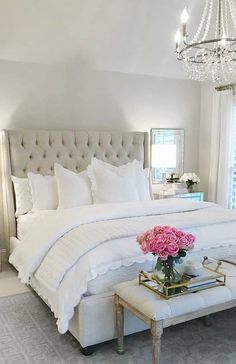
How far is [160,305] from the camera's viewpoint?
84.5 inches

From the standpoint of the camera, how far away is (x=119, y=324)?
252 cm

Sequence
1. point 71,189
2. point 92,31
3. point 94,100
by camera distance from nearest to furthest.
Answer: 1. point 71,189
2. point 92,31
3. point 94,100

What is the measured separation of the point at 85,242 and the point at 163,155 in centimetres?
278

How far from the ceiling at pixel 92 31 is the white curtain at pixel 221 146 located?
3.40 ft

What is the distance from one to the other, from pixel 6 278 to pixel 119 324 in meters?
1.96

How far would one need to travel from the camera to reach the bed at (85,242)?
2.52 m

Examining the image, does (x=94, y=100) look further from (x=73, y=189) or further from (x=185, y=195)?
(x=185, y=195)

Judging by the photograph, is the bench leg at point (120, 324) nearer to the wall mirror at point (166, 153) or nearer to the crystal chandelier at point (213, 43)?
the crystal chandelier at point (213, 43)

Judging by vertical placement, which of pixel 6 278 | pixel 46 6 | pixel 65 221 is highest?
pixel 46 6

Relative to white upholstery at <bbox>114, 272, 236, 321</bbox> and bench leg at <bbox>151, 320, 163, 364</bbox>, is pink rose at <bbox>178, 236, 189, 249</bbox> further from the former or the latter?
bench leg at <bbox>151, 320, 163, 364</bbox>

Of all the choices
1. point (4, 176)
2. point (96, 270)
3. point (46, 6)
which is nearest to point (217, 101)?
point (46, 6)

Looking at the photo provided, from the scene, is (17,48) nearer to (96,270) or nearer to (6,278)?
(6,278)

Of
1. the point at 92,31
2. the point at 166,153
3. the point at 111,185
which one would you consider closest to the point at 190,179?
the point at 166,153

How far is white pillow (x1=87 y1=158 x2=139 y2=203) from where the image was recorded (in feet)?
13.5
